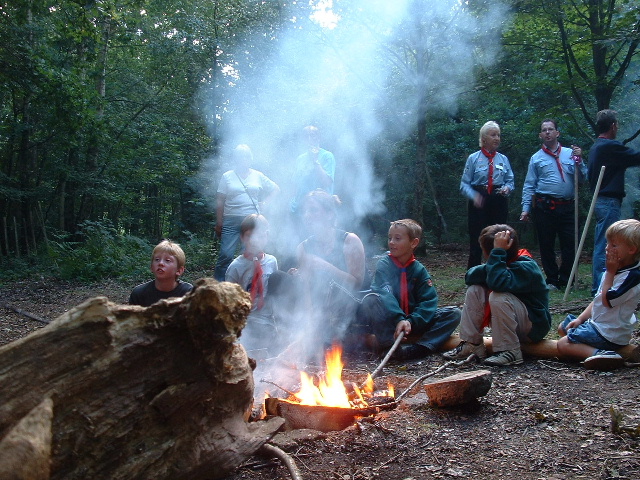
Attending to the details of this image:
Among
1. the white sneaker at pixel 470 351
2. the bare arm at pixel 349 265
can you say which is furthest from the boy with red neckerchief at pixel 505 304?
the bare arm at pixel 349 265

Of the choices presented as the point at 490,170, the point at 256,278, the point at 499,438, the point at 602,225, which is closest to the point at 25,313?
the point at 256,278

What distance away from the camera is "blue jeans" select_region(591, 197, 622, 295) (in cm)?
573

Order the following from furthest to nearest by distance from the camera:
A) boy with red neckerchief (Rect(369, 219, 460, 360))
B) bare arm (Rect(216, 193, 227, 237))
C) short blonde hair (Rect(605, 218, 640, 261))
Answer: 1. bare arm (Rect(216, 193, 227, 237))
2. boy with red neckerchief (Rect(369, 219, 460, 360))
3. short blonde hair (Rect(605, 218, 640, 261))

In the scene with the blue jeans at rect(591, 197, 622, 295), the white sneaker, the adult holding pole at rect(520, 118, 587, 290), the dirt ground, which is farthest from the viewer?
the adult holding pole at rect(520, 118, 587, 290)

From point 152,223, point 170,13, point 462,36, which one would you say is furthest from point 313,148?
point 152,223

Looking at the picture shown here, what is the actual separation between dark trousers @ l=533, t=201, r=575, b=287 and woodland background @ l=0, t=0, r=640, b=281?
1.61 metres

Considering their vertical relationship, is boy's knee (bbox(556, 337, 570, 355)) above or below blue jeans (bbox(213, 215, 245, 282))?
below

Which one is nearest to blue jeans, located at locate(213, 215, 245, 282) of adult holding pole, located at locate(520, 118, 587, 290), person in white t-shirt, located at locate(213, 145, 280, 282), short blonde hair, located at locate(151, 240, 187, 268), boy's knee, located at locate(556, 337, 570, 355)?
person in white t-shirt, located at locate(213, 145, 280, 282)

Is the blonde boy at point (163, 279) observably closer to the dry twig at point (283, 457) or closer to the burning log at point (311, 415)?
the burning log at point (311, 415)

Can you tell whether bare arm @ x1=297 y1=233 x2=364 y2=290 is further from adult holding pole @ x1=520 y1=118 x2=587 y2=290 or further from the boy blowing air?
adult holding pole @ x1=520 y1=118 x2=587 y2=290

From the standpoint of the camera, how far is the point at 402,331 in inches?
169

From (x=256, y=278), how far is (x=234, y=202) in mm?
1833

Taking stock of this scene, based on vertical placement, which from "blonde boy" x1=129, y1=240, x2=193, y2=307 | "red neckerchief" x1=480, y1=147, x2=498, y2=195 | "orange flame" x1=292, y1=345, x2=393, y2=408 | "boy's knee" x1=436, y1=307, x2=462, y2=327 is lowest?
"orange flame" x1=292, y1=345, x2=393, y2=408

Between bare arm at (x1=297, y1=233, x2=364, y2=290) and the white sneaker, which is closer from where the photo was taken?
the white sneaker
